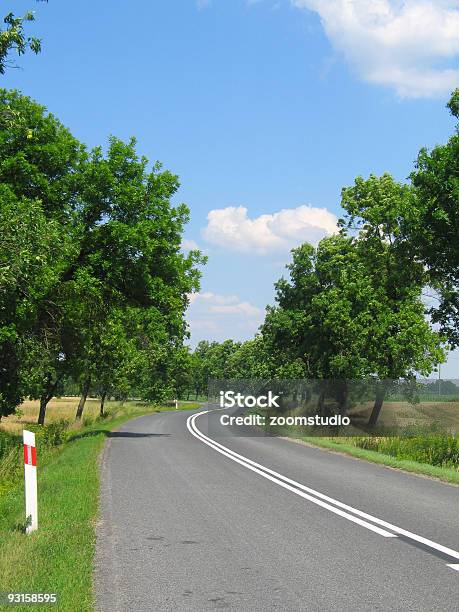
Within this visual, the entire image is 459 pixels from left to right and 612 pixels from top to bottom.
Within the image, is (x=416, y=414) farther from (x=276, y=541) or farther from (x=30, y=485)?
(x=30, y=485)

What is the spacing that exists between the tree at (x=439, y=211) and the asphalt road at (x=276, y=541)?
12.2 m

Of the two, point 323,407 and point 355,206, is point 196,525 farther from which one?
point 355,206

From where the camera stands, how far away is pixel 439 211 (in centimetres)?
2341

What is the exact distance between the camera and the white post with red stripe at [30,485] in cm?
823

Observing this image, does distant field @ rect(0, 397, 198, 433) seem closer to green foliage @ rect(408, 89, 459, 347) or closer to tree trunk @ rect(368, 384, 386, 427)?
tree trunk @ rect(368, 384, 386, 427)

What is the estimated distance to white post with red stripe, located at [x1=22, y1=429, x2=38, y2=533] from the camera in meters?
8.23

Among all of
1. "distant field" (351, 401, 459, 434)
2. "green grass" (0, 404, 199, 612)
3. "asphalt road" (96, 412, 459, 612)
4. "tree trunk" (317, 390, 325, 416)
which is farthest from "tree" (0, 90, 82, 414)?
"distant field" (351, 401, 459, 434)

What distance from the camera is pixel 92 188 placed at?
2750 centimetres

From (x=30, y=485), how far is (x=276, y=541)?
3132 millimetres

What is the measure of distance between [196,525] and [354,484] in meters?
5.18

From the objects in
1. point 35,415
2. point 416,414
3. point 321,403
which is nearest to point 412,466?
point 416,414

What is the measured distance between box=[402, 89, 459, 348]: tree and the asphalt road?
12.2 meters

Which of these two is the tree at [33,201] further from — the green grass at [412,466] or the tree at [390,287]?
the tree at [390,287]

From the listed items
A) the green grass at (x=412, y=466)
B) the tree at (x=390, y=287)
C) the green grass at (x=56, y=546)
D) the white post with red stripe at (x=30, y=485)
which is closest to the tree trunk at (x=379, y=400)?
the tree at (x=390, y=287)
